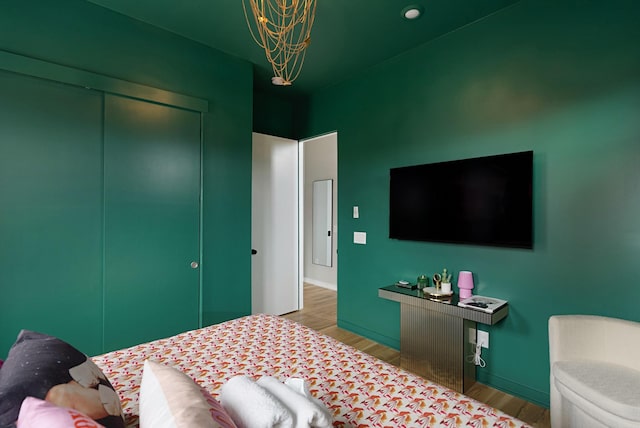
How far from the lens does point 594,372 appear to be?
156 cm

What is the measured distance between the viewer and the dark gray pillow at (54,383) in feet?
2.72

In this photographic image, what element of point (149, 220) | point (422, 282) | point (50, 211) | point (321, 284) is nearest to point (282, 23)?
point (149, 220)

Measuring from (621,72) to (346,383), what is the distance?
245 centimetres

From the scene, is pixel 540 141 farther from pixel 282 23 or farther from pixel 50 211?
pixel 50 211

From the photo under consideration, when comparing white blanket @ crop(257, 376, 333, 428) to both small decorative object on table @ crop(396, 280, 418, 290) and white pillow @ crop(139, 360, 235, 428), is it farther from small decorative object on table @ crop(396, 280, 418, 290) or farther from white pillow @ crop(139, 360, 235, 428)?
small decorative object on table @ crop(396, 280, 418, 290)

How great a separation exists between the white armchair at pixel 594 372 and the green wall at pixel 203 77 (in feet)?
8.55

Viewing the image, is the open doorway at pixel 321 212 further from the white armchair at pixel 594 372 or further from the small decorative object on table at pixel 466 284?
the white armchair at pixel 594 372

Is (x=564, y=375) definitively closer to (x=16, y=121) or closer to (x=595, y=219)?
(x=595, y=219)

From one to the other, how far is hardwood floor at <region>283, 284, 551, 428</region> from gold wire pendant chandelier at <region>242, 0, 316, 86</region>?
260 cm

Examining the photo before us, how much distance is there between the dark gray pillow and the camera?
0.83 m

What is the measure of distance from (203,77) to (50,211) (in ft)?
5.50

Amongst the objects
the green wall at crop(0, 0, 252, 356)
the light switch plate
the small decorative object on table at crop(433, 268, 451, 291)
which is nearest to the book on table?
the small decorative object on table at crop(433, 268, 451, 291)

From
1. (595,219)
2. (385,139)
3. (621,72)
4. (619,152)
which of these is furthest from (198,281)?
(621,72)

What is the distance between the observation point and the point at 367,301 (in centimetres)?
339
